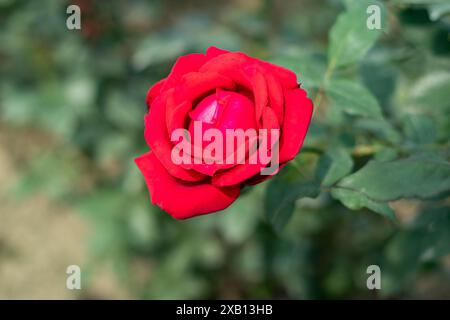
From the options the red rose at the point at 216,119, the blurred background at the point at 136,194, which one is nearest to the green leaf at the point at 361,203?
the red rose at the point at 216,119

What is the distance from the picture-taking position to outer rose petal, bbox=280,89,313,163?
70 cm

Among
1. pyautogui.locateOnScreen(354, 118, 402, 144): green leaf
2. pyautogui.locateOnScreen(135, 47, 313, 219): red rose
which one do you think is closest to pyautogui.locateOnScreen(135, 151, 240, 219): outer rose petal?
pyautogui.locateOnScreen(135, 47, 313, 219): red rose

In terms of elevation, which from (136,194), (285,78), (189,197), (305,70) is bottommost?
(189,197)

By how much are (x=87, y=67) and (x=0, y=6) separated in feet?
1.44

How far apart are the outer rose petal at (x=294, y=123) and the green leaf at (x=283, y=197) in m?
0.14

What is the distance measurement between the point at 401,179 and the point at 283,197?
183mm

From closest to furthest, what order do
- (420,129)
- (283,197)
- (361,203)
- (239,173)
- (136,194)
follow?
1. (239,173)
2. (361,203)
3. (283,197)
4. (420,129)
5. (136,194)

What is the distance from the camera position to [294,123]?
0.72m

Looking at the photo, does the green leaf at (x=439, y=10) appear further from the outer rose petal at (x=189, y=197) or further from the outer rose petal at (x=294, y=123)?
the outer rose petal at (x=189, y=197)

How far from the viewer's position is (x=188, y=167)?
701 mm

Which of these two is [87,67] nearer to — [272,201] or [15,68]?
[15,68]

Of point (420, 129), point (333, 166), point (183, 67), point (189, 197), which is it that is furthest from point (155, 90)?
point (420, 129)

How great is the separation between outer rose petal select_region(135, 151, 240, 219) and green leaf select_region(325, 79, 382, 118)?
294mm

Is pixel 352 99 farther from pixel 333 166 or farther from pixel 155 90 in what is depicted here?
pixel 155 90
